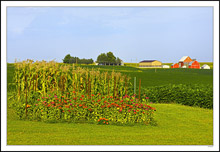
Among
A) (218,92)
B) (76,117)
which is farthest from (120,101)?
(218,92)

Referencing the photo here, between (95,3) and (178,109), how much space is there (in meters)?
6.33

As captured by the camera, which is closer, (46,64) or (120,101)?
(120,101)

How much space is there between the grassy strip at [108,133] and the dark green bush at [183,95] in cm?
336

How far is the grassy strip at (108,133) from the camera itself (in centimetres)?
503

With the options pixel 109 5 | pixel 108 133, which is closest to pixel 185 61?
pixel 108 133

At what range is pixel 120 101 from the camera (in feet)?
23.6

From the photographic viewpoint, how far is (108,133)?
5652 millimetres

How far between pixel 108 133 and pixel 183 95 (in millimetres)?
6412

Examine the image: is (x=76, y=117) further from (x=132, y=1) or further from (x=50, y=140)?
(x=132, y=1)

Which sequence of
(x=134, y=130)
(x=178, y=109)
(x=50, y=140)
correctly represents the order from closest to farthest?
(x=50, y=140)
(x=134, y=130)
(x=178, y=109)

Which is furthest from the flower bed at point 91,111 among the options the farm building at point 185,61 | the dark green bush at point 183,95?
the farm building at point 185,61

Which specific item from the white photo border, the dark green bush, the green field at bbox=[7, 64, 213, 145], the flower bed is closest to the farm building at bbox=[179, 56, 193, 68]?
the dark green bush

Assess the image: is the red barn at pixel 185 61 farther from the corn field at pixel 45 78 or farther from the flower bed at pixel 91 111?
the flower bed at pixel 91 111

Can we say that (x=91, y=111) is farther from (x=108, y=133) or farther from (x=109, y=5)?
(x=109, y=5)
